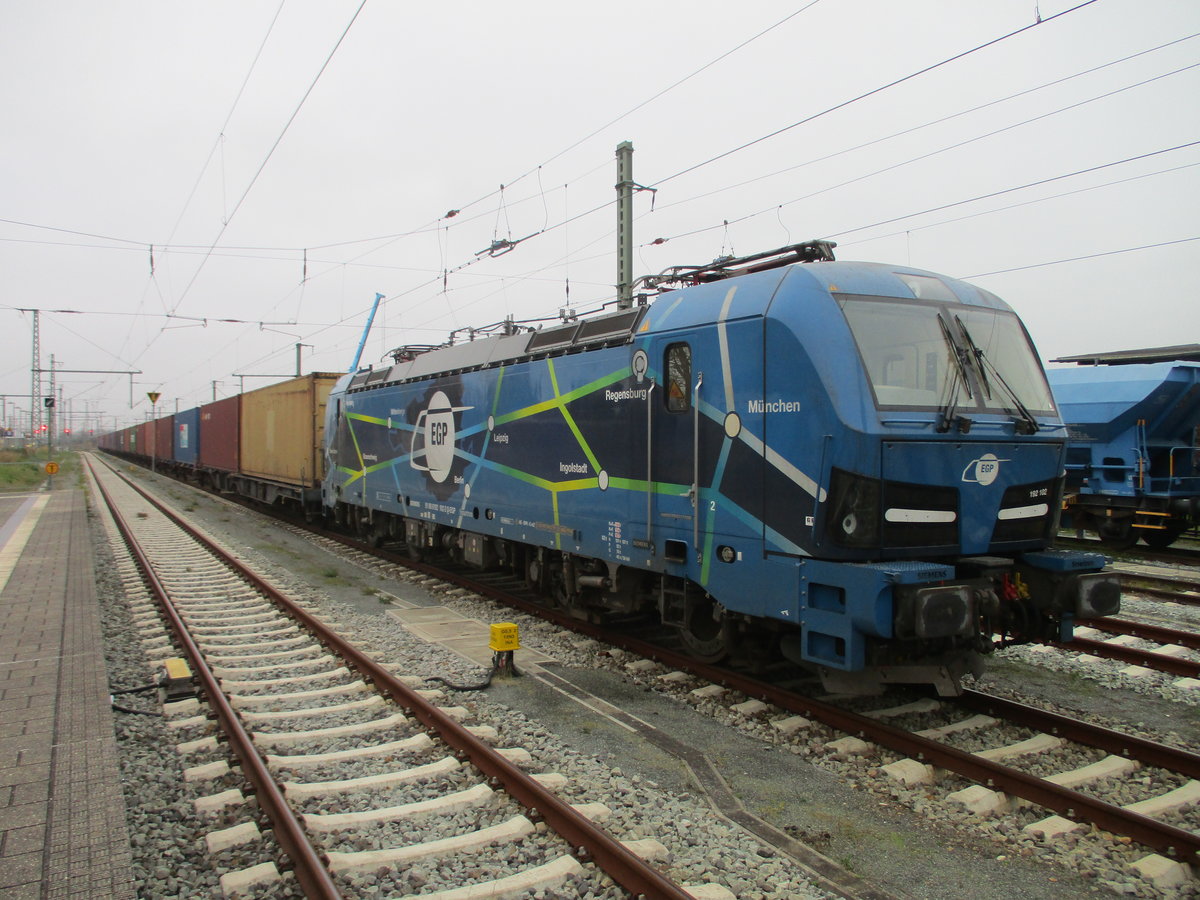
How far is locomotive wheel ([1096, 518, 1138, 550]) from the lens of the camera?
1594cm

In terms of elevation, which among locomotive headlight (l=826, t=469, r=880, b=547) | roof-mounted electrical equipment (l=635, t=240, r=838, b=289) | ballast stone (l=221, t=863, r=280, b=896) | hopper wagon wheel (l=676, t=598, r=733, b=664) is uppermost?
roof-mounted electrical equipment (l=635, t=240, r=838, b=289)

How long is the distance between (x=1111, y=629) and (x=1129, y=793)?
14.1ft

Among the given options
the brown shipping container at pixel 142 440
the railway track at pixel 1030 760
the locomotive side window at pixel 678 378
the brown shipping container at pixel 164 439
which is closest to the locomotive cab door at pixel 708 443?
the locomotive side window at pixel 678 378

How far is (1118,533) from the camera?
52.5ft

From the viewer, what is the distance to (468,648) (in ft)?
27.7

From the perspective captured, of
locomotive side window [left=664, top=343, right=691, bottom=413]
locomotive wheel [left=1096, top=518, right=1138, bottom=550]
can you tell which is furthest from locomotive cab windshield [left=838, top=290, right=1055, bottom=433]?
locomotive wheel [left=1096, top=518, right=1138, bottom=550]

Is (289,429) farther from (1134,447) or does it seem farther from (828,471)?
(1134,447)

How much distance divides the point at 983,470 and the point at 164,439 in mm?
46233

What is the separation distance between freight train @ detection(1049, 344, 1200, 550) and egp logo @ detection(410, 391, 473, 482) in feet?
38.3

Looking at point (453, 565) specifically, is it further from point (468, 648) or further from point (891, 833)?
point (891, 833)

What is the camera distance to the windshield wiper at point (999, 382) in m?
5.94

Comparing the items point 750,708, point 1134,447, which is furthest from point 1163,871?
point 1134,447

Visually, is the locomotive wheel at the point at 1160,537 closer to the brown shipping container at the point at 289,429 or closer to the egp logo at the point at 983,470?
the egp logo at the point at 983,470

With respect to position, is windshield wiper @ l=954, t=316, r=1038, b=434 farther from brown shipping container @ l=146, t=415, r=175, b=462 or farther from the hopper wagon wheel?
brown shipping container @ l=146, t=415, r=175, b=462
